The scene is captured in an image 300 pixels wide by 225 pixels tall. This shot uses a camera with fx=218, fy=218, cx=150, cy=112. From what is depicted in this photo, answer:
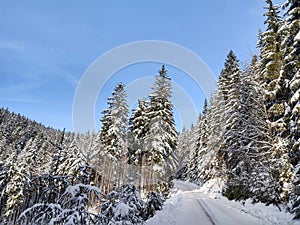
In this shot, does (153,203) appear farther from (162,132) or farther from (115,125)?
(115,125)

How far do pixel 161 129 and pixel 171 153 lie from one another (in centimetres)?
340

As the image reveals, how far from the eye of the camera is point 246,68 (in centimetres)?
2203

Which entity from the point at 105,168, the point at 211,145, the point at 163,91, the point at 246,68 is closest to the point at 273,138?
the point at 246,68

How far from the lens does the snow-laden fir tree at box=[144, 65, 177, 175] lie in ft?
82.7

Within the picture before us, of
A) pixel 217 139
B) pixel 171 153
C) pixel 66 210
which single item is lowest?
pixel 66 210

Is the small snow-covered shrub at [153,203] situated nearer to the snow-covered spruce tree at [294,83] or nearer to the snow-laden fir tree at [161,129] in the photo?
the snow-laden fir tree at [161,129]

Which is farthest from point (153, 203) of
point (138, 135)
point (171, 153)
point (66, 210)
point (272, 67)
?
point (66, 210)

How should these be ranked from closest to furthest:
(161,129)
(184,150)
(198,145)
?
(161,129), (198,145), (184,150)

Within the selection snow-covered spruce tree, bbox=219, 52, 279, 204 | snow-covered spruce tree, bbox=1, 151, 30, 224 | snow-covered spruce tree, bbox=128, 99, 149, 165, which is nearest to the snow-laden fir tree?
snow-covered spruce tree, bbox=128, 99, 149, 165

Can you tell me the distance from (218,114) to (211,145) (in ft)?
16.3

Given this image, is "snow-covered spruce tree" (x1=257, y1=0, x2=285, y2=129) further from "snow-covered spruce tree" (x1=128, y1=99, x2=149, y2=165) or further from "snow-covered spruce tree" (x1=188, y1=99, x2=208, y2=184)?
"snow-covered spruce tree" (x1=188, y1=99, x2=208, y2=184)

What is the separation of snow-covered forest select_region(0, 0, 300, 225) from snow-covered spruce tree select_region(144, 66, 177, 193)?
0.12m

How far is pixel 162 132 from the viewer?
26.1 meters

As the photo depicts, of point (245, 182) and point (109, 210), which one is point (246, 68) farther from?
point (109, 210)
